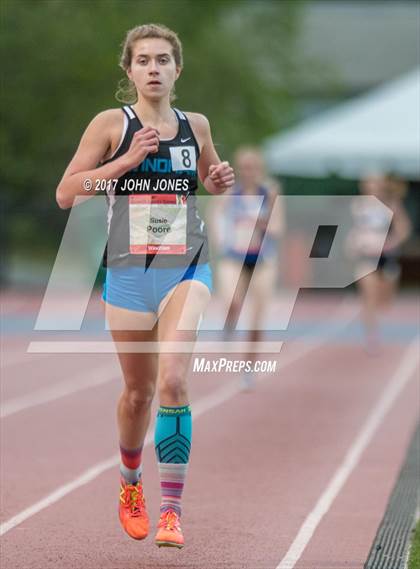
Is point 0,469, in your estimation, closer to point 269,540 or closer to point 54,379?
point 269,540

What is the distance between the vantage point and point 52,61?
26.9 m

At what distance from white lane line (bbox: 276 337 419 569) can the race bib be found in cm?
147

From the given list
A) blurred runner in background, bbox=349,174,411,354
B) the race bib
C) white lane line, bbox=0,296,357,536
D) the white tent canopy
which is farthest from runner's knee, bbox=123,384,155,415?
the white tent canopy

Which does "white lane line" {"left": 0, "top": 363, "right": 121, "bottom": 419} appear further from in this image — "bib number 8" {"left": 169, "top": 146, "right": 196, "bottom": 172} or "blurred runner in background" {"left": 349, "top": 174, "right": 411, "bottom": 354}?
"bib number 8" {"left": 169, "top": 146, "right": 196, "bottom": 172}

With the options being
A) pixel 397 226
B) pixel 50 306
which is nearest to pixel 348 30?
pixel 50 306

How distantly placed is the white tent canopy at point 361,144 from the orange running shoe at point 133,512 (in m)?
18.1

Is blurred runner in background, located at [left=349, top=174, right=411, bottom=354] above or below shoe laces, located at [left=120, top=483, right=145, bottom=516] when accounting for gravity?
above

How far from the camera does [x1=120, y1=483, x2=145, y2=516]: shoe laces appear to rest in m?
6.11

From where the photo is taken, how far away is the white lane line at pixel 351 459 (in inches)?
255

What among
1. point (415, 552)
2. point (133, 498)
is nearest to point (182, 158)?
point (133, 498)

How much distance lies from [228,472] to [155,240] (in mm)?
2898

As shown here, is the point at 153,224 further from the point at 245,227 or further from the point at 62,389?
the point at 62,389

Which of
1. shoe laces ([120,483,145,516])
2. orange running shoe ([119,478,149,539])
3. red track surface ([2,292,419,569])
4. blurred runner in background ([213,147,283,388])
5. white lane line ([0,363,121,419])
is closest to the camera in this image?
orange running shoe ([119,478,149,539])

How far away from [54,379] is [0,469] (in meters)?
5.46
